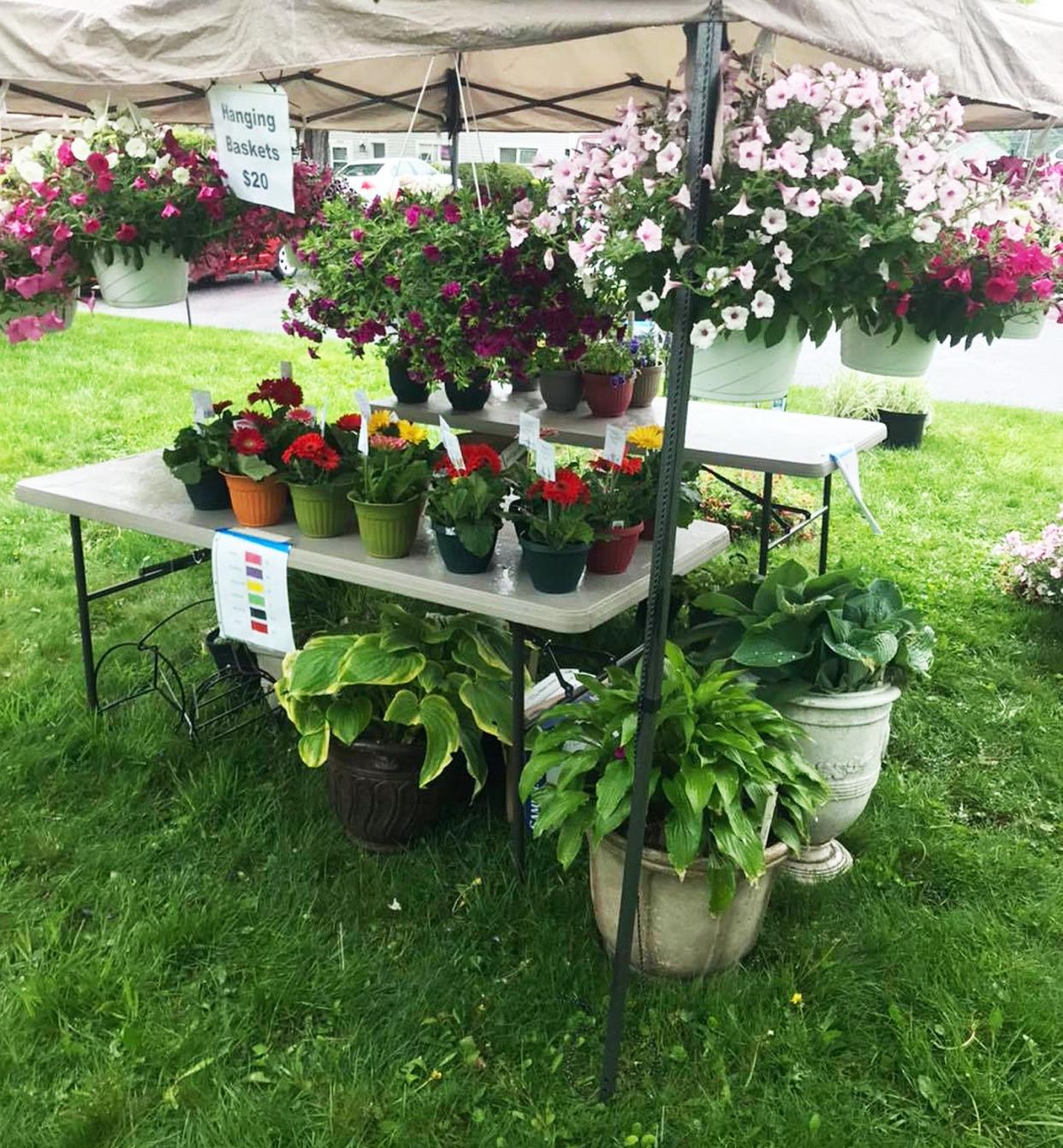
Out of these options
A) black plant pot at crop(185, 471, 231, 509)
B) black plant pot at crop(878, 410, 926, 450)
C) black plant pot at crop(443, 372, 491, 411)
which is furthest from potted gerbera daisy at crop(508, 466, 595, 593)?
black plant pot at crop(878, 410, 926, 450)

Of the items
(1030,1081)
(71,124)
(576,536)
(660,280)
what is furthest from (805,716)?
(71,124)

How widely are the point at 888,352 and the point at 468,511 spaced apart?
101cm

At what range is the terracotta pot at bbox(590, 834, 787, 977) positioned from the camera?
2.22m

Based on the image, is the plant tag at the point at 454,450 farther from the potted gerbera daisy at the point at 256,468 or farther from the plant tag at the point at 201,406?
the plant tag at the point at 201,406

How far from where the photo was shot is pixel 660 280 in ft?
5.95

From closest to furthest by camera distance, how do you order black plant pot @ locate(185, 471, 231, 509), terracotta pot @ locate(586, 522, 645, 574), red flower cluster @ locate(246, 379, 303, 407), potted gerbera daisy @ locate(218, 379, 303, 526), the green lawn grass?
the green lawn grass < terracotta pot @ locate(586, 522, 645, 574) < potted gerbera daisy @ locate(218, 379, 303, 526) < black plant pot @ locate(185, 471, 231, 509) < red flower cluster @ locate(246, 379, 303, 407)

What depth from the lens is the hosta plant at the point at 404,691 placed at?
2.60m

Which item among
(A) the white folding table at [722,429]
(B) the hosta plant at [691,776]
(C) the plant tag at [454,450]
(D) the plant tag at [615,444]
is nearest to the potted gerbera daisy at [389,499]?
(C) the plant tag at [454,450]

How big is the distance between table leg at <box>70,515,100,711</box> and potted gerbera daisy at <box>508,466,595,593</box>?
5.10ft

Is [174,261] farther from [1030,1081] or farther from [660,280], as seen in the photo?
[1030,1081]

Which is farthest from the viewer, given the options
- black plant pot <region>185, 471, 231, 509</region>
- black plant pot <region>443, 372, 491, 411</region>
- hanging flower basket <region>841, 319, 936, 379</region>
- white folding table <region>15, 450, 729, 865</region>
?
black plant pot <region>443, 372, 491, 411</region>

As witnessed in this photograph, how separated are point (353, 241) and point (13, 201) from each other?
88 cm

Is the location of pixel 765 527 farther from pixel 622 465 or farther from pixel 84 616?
pixel 84 616

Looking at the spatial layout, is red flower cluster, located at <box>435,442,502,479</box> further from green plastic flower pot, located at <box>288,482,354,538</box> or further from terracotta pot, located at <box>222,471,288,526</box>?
terracotta pot, located at <box>222,471,288,526</box>
